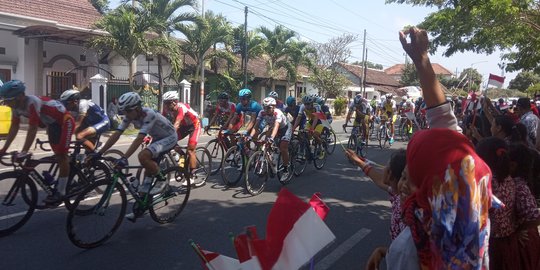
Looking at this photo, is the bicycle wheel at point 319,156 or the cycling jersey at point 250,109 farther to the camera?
the bicycle wheel at point 319,156

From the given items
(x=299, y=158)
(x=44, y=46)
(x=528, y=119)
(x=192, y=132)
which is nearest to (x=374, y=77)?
(x=44, y=46)

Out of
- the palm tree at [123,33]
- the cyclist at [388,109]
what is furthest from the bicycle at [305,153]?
the palm tree at [123,33]

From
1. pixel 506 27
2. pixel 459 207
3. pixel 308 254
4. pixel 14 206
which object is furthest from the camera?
pixel 506 27

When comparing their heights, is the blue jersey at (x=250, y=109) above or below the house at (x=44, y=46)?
below

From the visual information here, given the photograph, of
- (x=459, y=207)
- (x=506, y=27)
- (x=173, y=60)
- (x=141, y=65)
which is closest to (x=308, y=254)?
(x=459, y=207)

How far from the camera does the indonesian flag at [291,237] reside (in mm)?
2004

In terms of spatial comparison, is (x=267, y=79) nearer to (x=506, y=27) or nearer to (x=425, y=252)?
(x=506, y=27)

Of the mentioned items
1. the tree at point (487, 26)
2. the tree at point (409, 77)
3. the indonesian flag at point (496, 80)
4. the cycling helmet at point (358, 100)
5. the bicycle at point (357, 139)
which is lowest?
the bicycle at point (357, 139)

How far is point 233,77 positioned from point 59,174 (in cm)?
2276

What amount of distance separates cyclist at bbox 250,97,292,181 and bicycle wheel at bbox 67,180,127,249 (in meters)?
3.49

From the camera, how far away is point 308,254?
203 centimetres

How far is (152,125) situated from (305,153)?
193 inches

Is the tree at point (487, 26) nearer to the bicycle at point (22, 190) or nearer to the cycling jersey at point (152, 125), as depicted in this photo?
the cycling jersey at point (152, 125)

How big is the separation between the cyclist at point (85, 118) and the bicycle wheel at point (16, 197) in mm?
1341
